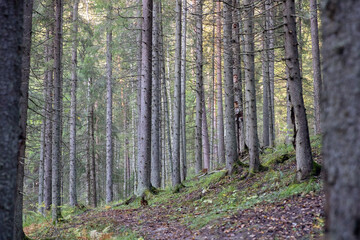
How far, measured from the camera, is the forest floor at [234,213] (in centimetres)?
568

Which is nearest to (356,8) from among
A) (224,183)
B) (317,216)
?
(317,216)

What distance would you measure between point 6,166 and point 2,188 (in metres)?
0.24

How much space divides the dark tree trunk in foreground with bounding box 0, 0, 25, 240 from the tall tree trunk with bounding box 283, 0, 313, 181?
19.2 feet

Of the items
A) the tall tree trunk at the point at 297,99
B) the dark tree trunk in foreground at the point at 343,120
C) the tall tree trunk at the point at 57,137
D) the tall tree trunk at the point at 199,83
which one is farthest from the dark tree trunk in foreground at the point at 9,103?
the tall tree trunk at the point at 199,83

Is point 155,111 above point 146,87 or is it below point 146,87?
below

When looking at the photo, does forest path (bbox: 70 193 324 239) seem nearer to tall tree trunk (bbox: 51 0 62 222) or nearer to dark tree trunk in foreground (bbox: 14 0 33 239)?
dark tree trunk in foreground (bbox: 14 0 33 239)

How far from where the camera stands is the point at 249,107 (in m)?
9.97

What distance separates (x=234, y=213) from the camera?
719cm

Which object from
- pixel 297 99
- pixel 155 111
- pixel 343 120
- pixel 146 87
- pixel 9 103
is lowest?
pixel 343 120

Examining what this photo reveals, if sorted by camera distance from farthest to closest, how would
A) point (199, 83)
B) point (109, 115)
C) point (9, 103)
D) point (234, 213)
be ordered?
point (109, 115) → point (199, 83) → point (234, 213) → point (9, 103)

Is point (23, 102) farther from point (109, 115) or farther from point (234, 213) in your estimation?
point (109, 115)

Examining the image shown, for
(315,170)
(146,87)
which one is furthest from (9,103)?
(146,87)

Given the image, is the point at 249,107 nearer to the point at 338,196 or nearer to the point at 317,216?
the point at 317,216

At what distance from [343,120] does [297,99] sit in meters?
5.93
